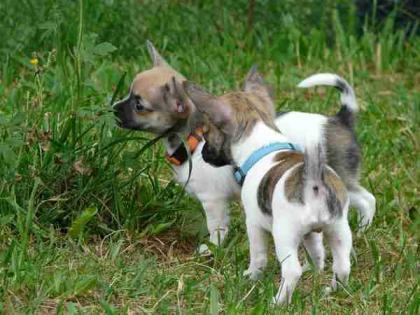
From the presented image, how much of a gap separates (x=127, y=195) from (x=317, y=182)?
139 cm

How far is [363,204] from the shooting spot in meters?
6.26

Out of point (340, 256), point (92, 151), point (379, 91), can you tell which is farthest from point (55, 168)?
point (379, 91)

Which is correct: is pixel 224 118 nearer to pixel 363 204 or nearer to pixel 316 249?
pixel 316 249

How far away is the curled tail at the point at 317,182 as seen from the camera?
4887 mm

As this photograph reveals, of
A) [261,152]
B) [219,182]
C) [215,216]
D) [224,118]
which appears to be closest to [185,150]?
[219,182]

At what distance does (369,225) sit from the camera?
6293mm

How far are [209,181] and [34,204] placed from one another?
0.90 m

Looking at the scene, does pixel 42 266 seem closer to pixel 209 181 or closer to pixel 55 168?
pixel 55 168

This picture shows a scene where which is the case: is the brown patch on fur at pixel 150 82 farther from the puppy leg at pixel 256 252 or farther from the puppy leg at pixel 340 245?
the puppy leg at pixel 340 245

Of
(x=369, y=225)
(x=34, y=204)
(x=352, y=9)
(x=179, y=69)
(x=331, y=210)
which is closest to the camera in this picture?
(x=331, y=210)

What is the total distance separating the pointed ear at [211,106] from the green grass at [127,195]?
416mm

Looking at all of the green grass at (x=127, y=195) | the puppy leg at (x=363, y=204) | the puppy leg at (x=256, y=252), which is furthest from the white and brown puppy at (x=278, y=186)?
the puppy leg at (x=363, y=204)

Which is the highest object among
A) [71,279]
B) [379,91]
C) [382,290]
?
[71,279]

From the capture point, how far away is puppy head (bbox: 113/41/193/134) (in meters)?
6.20
